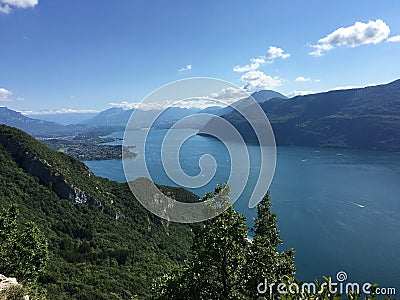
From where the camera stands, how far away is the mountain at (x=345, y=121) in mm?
100062

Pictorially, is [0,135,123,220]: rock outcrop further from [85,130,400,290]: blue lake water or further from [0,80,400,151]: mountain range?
[0,80,400,151]: mountain range

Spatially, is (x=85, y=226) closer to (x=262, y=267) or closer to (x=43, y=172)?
(x=43, y=172)

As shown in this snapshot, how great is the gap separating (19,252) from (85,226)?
2953 cm

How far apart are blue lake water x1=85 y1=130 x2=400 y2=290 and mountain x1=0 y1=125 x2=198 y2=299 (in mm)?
12493

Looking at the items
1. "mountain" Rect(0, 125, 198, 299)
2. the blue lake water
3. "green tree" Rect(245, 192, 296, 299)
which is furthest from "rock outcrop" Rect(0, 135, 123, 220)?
"green tree" Rect(245, 192, 296, 299)

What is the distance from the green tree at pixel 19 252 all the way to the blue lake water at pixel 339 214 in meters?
4.55

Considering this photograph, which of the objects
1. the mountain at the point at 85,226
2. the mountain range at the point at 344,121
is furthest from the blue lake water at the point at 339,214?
the mountain range at the point at 344,121

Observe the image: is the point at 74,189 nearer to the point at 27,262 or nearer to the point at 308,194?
the point at 27,262

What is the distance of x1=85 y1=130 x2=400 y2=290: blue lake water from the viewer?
28.2 m

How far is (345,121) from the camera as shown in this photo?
115938 millimetres

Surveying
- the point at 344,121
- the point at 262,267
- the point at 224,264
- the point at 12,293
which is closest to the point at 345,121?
the point at 344,121

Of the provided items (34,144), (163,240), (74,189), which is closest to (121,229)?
(163,240)

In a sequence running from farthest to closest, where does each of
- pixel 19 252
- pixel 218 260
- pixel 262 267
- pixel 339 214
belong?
pixel 339 214 → pixel 19 252 → pixel 262 267 → pixel 218 260

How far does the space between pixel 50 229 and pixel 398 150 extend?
94643 millimetres
